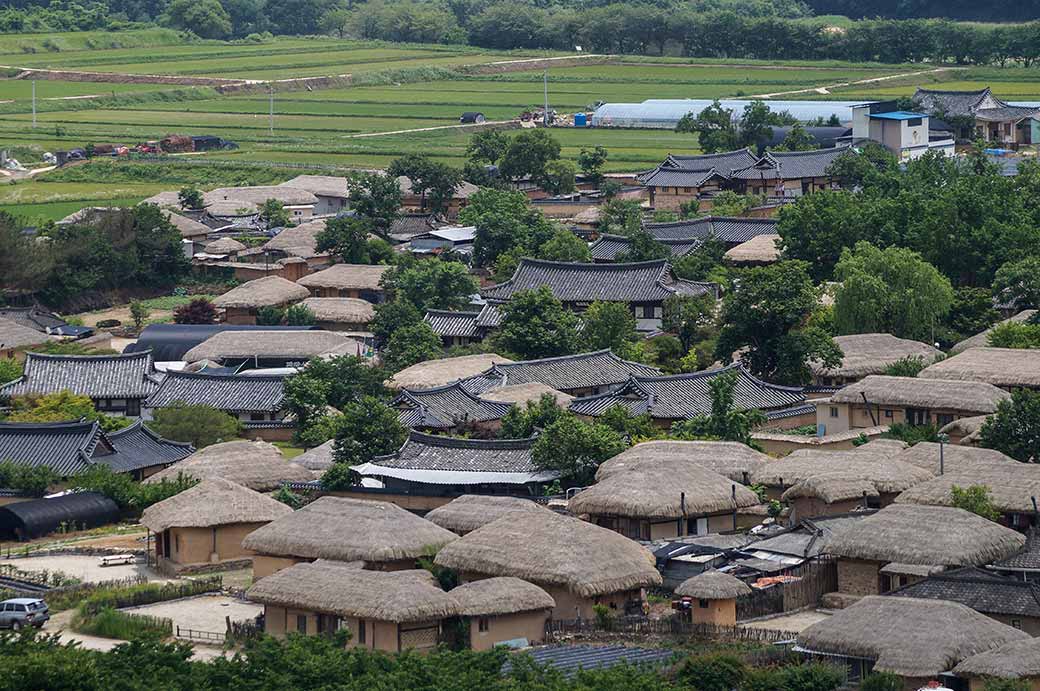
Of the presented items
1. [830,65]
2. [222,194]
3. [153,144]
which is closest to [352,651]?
[222,194]

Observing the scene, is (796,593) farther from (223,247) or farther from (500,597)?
(223,247)

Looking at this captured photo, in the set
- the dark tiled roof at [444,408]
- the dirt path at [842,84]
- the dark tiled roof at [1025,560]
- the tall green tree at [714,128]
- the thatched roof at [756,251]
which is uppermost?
the dirt path at [842,84]

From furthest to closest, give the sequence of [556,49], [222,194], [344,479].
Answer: [556,49] < [222,194] < [344,479]

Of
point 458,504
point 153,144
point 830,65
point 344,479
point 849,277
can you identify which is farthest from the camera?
point 830,65

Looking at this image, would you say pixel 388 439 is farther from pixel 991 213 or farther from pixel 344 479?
pixel 991 213

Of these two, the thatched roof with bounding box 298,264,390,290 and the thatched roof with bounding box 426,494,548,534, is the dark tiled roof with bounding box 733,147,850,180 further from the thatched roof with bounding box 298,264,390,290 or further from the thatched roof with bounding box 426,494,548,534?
Answer: the thatched roof with bounding box 426,494,548,534

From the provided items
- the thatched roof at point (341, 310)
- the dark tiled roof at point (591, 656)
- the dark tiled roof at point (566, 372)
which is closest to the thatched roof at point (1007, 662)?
the dark tiled roof at point (591, 656)

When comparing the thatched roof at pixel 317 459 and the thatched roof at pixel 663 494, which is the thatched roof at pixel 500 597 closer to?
the thatched roof at pixel 663 494
